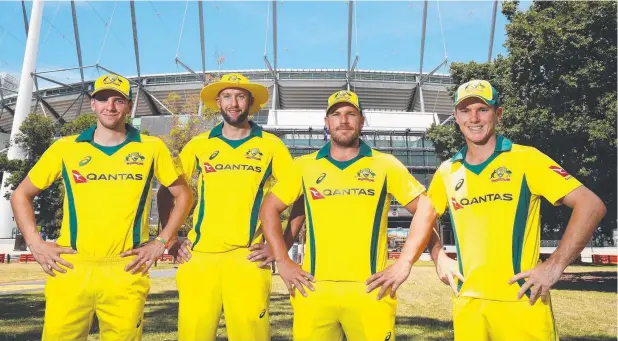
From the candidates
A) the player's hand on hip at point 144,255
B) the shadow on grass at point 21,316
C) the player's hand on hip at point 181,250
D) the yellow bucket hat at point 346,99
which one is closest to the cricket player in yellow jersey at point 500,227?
the yellow bucket hat at point 346,99

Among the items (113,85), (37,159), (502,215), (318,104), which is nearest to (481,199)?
(502,215)

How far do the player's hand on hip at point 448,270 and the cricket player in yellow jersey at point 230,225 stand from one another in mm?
1640

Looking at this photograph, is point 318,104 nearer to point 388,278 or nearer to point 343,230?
point 343,230

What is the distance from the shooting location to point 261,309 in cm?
479

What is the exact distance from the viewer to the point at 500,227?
4070mm

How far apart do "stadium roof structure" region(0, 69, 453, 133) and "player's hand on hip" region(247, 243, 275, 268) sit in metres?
63.1

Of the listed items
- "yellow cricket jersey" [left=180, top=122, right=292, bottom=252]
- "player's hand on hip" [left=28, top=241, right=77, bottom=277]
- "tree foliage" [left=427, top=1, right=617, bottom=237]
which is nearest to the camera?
"player's hand on hip" [left=28, top=241, right=77, bottom=277]

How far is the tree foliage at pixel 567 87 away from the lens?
16.6 m

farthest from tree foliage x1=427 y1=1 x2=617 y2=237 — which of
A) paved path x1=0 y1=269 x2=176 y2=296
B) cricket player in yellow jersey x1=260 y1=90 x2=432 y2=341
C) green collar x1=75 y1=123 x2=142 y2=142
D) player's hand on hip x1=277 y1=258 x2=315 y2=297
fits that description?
paved path x1=0 y1=269 x2=176 y2=296

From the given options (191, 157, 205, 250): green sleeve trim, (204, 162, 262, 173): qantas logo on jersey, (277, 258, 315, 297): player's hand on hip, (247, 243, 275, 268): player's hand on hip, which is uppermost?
(204, 162, 262, 173): qantas logo on jersey

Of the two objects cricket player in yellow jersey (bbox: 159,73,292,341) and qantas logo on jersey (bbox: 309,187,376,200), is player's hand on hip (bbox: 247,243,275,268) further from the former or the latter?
qantas logo on jersey (bbox: 309,187,376,200)

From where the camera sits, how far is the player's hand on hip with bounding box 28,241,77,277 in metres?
4.50

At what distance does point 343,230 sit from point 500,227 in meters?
1.34

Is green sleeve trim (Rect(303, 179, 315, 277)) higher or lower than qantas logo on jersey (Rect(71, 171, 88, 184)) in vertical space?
lower
